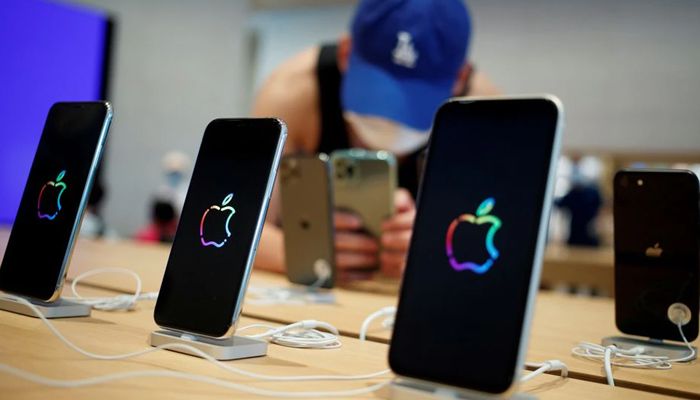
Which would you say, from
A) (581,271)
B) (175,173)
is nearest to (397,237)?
(581,271)

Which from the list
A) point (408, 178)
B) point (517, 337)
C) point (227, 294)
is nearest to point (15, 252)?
point (227, 294)

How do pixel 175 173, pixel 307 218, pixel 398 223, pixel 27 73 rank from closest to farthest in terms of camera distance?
pixel 307 218 → pixel 398 223 → pixel 27 73 → pixel 175 173

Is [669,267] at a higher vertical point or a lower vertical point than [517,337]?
higher

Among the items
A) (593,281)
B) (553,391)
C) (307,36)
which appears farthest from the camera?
(307,36)

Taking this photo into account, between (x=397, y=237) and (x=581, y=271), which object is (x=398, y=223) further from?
(x=581, y=271)

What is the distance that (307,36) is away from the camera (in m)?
6.00

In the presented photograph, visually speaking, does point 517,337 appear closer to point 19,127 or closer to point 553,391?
point 553,391

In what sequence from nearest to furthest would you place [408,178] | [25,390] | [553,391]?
1. [25,390]
2. [553,391]
3. [408,178]

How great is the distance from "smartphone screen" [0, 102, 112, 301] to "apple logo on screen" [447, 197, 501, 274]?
19.4 inches

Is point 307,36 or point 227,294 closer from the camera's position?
point 227,294

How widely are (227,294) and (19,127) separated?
11.5 feet

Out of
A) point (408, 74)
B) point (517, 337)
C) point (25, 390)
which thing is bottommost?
point (25, 390)

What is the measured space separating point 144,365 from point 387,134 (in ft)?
4.59

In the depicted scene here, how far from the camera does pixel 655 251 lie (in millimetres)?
977
